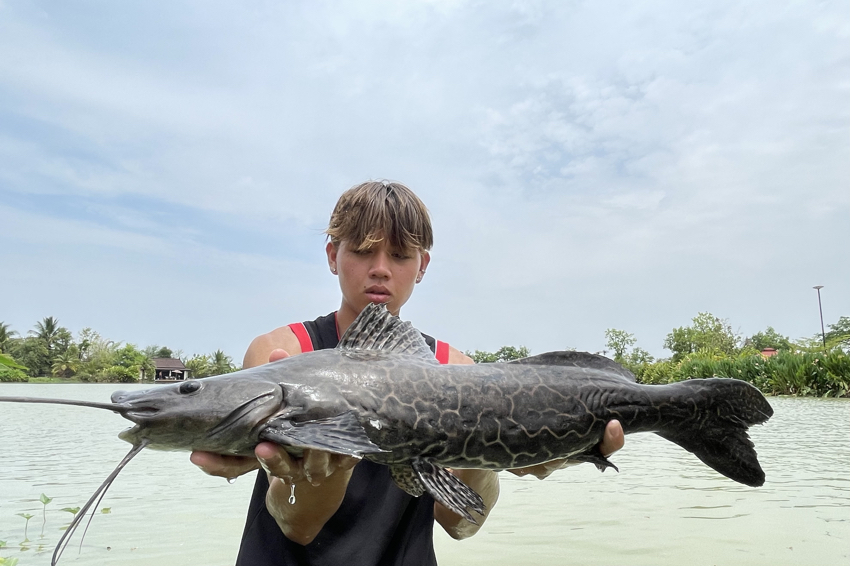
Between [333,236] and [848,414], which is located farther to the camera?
[848,414]

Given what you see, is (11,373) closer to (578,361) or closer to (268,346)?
(268,346)

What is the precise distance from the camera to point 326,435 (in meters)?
2.13

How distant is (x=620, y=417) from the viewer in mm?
2713

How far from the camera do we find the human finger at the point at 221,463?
2.25 meters

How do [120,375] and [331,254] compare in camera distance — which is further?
[120,375]

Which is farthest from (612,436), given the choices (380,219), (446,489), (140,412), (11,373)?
(11,373)

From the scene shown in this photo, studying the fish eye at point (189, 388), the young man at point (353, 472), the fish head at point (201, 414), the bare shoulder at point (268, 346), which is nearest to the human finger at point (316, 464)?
the young man at point (353, 472)

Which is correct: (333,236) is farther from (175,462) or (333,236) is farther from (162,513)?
(175,462)

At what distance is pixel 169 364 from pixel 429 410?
3254 inches

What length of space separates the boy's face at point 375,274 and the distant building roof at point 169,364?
7677 cm

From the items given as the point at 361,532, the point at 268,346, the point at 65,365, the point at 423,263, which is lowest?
the point at 361,532

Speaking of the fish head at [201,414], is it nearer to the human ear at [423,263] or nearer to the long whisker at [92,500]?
the long whisker at [92,500]

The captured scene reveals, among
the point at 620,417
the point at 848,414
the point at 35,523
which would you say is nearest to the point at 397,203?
the point at 620,417

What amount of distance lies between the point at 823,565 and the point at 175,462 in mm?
8621
